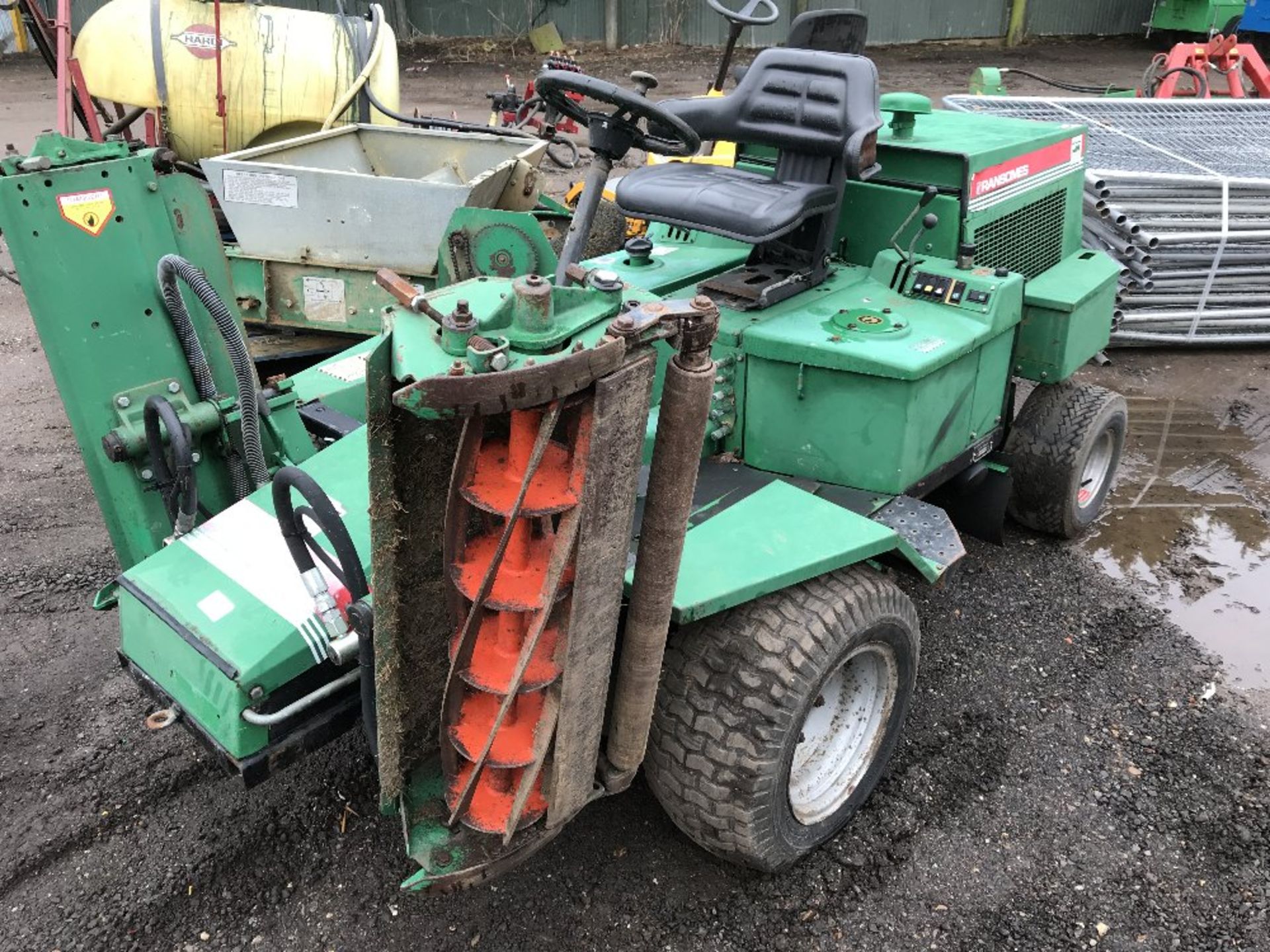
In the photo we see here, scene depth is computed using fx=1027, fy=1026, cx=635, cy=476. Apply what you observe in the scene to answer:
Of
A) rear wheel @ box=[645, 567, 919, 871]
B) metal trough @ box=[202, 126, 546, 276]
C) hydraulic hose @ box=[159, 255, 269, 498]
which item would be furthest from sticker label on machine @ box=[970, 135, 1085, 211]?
hydraulic hose @ box=[159, 255, 269, 498]

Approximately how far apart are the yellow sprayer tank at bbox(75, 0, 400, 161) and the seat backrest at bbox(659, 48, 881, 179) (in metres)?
3.72

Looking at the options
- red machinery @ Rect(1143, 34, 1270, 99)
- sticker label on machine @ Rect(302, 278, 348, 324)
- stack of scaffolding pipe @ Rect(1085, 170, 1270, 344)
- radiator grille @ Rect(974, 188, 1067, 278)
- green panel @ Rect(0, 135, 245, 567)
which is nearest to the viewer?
green panel @ Rect(0, 135, 245, 567)

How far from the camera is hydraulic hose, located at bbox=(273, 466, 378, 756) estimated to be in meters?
2.09

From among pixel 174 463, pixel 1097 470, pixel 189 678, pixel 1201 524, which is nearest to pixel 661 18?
pixel 1097 470

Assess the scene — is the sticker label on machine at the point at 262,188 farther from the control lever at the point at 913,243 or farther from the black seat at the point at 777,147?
the control lever at the point at 913,243

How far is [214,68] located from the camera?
6.16 meters

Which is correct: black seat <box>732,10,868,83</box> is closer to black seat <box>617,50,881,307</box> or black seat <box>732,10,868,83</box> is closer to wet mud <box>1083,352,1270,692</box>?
black seat <box>617,50,881,307</box>

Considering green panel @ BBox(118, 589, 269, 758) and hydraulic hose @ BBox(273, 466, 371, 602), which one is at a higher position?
hydraulic hose @ BBox(273, 466, 371, 602)

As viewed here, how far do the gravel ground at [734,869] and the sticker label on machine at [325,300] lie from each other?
1.80 metres

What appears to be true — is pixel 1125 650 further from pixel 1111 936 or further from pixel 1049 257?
pixel 1049 257

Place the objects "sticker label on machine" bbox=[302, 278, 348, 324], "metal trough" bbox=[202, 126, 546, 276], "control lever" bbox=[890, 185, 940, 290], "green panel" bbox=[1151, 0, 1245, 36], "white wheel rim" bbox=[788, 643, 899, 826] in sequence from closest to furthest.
A: "white wheel rim" bbox=[788, 643, 899, 826] → "control lever" bbox=[890, 185, 940, 290] → "metal trough" bbox=[202, 126, 546, 276] → "sticker label on machine" bbox=[302, 278, 348, 324] → "green panel" bbox=[1151, 0, 1245, 36]

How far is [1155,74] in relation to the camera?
9.40m

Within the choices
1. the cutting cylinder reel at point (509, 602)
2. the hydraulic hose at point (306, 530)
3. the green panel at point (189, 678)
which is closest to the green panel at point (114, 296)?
the green panel at point (189, 678)

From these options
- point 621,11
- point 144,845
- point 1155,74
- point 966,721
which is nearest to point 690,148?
point 966,721
